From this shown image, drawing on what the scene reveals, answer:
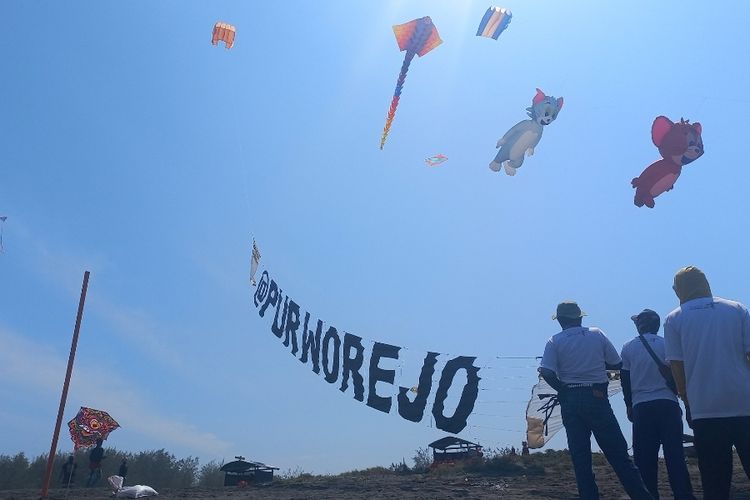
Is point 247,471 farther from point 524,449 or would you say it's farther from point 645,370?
point 645,370

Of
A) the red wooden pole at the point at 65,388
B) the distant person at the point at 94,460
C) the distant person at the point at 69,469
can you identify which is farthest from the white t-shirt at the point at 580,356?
the distant person at the point at 94,460

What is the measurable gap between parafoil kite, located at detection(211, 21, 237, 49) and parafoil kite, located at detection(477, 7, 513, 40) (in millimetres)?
4238

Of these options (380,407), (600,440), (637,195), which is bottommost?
(600,440)

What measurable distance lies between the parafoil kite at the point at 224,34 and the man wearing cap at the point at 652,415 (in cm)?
884

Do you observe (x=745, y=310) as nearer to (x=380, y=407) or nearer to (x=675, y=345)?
(x=675, y=345)

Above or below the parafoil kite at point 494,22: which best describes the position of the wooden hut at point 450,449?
below

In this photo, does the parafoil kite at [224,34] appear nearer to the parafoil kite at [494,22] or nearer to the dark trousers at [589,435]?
the parafoil kite at [494,22]

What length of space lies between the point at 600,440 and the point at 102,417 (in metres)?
10.3

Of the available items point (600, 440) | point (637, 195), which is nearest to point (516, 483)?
point (600, 440)

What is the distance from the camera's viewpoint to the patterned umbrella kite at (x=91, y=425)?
11.9 m

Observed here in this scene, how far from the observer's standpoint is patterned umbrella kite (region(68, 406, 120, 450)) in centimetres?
1192

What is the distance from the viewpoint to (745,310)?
3129mm

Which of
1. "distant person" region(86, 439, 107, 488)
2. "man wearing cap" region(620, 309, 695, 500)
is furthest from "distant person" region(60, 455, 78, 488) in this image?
"man wearing cap" region(620, 309, 695, 500)

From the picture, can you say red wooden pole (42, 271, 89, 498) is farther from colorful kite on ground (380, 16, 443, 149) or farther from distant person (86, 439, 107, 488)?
distant person (86, 439, 107, 488)
